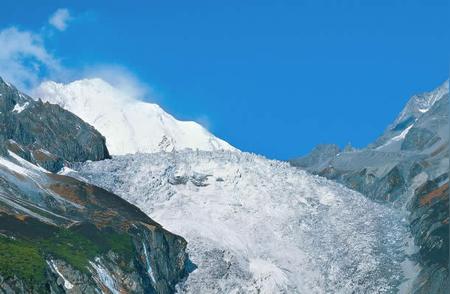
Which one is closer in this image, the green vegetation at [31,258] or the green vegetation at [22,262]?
the green vegetation at [22,262]

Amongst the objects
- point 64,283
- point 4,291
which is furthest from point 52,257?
point 4,291

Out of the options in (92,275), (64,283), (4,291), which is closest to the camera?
(4,291)

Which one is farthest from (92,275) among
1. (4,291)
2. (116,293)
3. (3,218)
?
(4,291)

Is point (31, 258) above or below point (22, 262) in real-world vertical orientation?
above

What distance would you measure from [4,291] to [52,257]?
83.9ft

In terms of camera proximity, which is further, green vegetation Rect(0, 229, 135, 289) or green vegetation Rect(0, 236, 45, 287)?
Answer: green vegetation Rect(0, 229, 135, 289)

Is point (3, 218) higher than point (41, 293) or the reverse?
higher

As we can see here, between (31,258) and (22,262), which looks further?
(31,258)

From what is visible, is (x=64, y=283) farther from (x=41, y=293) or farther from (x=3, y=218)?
(x=3, y=218)

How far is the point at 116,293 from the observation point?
198 meters

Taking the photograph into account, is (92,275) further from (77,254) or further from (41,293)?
(41,293)

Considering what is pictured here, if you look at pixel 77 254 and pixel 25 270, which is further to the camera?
pixel 77 254

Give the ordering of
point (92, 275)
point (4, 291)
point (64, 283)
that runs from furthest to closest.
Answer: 1. point (92, 275)
2. point (64, 283)
3. point (4, 291)

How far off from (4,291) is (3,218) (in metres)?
39.6
